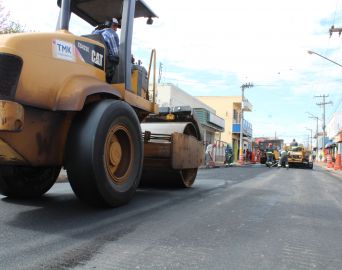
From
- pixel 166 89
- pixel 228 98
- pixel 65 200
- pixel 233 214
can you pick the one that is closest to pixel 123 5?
pixel 65 200

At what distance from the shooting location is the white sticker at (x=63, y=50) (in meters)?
4.73

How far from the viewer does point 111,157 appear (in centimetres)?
542

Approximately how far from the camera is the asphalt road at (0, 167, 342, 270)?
11.5ft

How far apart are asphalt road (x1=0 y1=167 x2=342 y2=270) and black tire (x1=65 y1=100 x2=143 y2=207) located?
0.97 ft

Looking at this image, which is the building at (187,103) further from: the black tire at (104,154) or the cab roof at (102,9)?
the black tire at (104,154)

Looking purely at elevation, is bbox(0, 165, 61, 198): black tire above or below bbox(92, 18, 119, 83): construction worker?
below

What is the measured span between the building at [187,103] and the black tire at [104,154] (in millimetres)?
19141

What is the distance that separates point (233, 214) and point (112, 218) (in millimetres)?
1779

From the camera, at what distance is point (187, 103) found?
3522 cm

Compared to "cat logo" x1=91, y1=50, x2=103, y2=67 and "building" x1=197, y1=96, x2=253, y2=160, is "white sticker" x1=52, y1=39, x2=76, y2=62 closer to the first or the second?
"cat logo" x1=91, y1=50, x2=103, y2=67

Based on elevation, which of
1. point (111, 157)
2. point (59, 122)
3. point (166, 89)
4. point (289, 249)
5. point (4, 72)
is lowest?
point (289, 249)

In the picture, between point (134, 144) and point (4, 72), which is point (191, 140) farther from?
point (4, 72)

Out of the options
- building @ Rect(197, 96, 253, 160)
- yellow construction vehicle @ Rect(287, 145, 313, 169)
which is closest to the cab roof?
yellow construction vehicle @ Rect(287, 145, 313, 169)

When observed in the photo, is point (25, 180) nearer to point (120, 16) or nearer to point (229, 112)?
point (120, 16)
